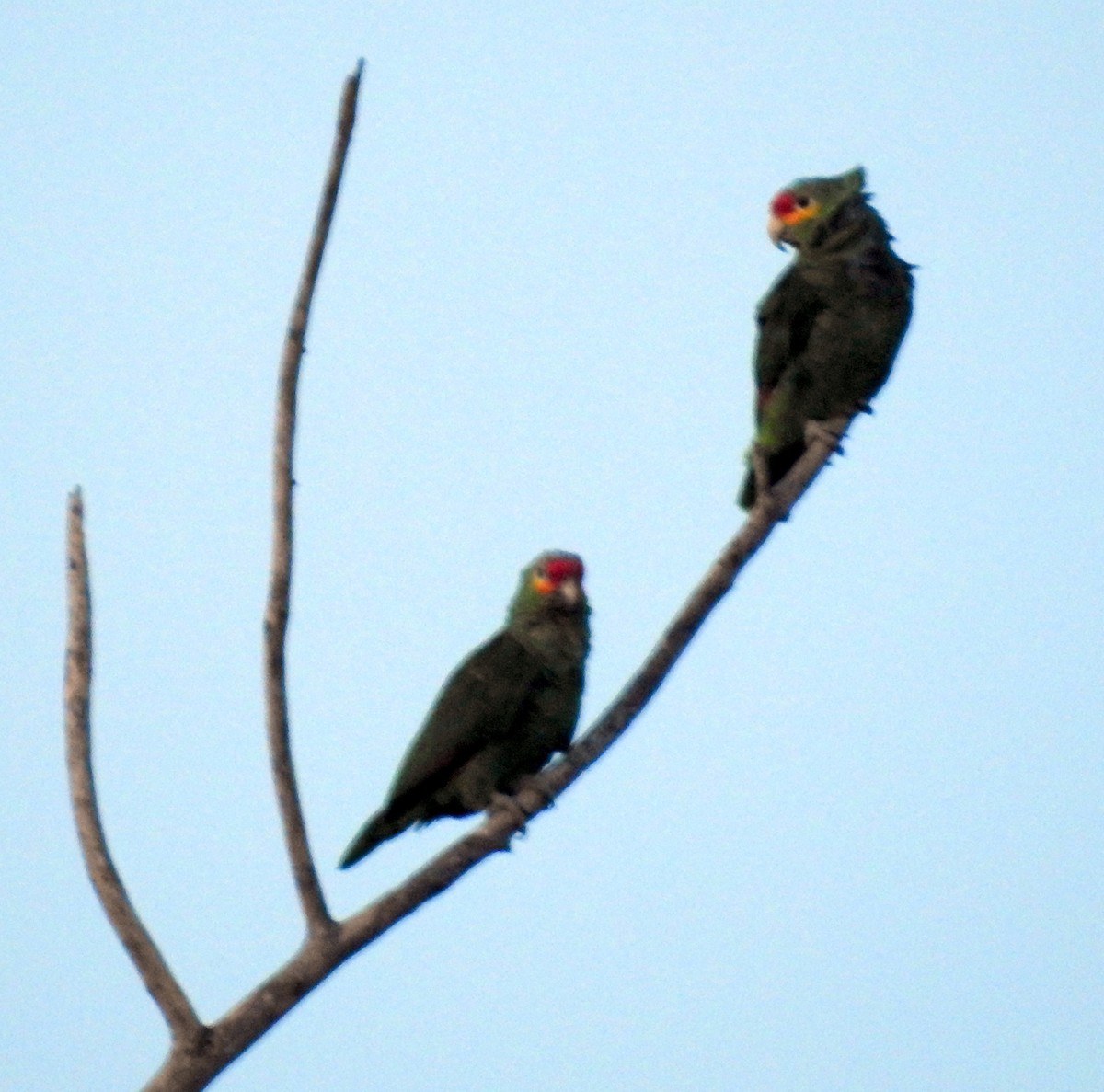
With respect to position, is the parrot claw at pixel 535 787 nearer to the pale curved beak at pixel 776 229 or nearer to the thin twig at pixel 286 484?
the thin twig at pixel 286 484

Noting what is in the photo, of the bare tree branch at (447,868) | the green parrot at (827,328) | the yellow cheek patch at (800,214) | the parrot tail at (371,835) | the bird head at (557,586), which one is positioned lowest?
the bare tree branch at (447,868)

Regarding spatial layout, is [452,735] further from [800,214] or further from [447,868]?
[800,214]

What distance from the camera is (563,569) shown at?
18.7 feet

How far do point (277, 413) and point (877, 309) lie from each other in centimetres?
276

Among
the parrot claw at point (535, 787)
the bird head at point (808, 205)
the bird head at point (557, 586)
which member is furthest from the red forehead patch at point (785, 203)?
the parrot claw at point (535, 787)

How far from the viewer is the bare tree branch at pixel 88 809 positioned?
11.8 feet

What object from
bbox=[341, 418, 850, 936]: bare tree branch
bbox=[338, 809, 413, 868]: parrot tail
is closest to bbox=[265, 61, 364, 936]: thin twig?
bbox=[341, 418, 850, 936]: bare tree branch

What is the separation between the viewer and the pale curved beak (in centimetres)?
600

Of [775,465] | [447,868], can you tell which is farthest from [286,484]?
[775,465]

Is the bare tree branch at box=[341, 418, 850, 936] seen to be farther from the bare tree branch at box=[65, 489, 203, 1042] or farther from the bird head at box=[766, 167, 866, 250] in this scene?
the bird head at box=[766, 167, 866, 250]

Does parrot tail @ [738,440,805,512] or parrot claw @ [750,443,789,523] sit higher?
parrot tail @ [738,440,805,512]

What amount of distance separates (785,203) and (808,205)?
0.09 meters

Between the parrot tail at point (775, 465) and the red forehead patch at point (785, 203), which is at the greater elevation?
the red forehead patch at point (785, 203)

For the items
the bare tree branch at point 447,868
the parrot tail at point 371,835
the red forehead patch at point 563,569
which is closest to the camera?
the bare tree branch at point 447,868
